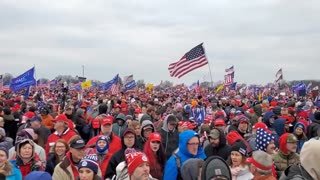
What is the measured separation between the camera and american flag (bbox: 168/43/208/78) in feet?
63.0

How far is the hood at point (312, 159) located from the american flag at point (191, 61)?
1604cm

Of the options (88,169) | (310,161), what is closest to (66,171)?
(88,169)

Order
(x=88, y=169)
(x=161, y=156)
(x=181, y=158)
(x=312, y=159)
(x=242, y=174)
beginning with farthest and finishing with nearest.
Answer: (x=161, y=156) < (x=181, y=158) < (x=242, y=174) < (x=88, y=169) < (x=312, y=159)

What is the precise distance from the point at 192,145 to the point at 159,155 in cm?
112

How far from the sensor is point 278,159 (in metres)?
6.65

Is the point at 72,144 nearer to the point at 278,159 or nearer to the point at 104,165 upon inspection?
the point at 104,165

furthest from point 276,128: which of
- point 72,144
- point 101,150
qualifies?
point 72,144

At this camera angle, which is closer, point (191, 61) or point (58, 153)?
point (58, 153)

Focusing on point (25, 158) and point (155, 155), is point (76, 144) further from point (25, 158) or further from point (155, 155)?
point (155, 155)

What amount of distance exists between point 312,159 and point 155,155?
13.7ft

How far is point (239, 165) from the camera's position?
5809 mm

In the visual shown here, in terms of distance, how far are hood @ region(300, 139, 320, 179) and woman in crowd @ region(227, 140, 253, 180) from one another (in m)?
2.18

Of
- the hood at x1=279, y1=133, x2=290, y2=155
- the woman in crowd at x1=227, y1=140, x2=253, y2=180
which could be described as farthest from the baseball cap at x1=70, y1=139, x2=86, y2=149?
the hood at x1=279, y1=133, x2=290, y2=155

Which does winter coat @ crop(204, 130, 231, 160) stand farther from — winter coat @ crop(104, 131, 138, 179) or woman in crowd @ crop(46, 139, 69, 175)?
woman in crowd @ crop(46, 139, 69, 175)
